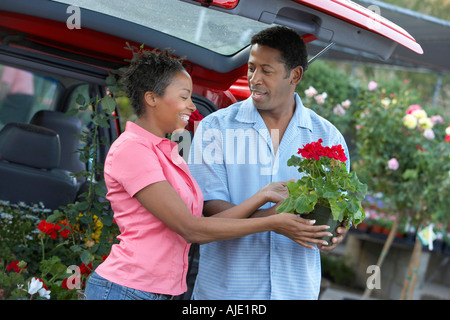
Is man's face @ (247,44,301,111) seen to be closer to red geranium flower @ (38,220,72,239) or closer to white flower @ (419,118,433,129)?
red geranium flower @ (38,220,72,239)

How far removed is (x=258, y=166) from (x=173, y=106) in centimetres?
49

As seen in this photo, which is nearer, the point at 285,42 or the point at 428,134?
the point at 285,42

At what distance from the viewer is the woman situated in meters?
1.83

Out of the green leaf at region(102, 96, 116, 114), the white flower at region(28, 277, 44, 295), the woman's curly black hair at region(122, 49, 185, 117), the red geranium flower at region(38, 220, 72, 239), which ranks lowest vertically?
the red geranium flower at region(38, 220, 72, 239)

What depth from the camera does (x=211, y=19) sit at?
2.85 meters

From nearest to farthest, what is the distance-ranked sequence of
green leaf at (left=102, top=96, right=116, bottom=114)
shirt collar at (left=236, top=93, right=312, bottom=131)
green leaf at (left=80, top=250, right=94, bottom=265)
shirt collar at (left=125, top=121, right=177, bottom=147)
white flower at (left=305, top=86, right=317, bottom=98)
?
shirt collar at (left=125, top=121, right=177, bottom=147)
shirt collar at (left=236, top=93, right=312, bottom=131)
green leaf at (left=80, top=250, right=94, bottom=265)
green leaf at (left=102, top=96, right=116, bottom=114)
white flower at (left=305, top=86, right=317, bottom=98)

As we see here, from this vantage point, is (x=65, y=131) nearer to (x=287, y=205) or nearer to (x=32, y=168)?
(x=32, y=168)

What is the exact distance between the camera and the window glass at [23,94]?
367 centimetres

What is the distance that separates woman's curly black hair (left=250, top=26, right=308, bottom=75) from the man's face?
0.02 m

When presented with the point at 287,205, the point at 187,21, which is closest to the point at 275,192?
the point at 287,205

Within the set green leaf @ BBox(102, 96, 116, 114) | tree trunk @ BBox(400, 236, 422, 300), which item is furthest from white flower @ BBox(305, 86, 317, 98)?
green leaf @ BBox(102, 96, 116, 114)

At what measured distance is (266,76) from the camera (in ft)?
7.87
